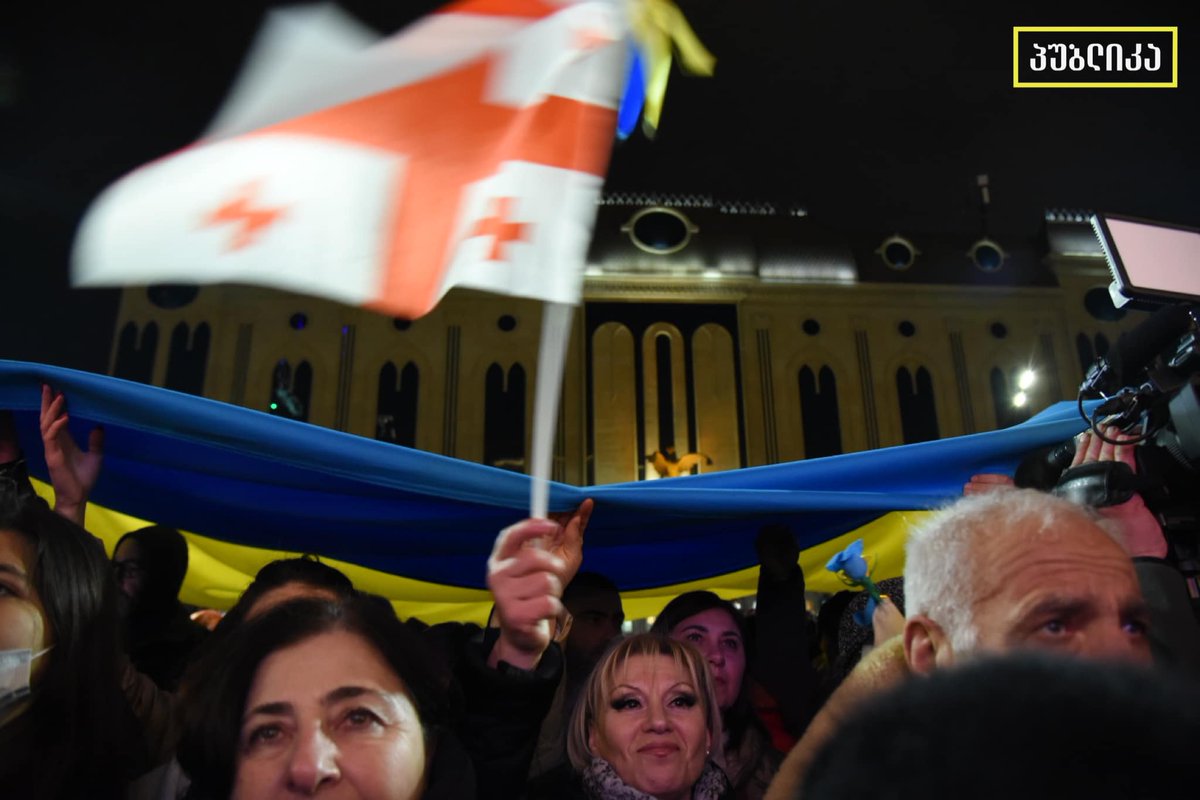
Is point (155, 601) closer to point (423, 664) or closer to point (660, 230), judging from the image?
point (423, 664)

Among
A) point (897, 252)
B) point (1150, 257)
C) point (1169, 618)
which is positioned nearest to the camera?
point (1169, 618)

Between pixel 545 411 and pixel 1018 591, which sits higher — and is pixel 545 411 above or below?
above

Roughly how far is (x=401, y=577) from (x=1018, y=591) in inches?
101

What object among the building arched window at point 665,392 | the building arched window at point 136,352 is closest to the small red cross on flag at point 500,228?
the building arched window at point 665,392

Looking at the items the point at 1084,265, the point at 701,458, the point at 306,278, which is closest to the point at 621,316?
the point at 701,458

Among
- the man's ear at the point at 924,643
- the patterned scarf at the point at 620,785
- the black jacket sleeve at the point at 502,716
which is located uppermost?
the man's ear at the point at 924,643

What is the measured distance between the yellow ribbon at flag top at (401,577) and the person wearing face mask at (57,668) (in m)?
1.65

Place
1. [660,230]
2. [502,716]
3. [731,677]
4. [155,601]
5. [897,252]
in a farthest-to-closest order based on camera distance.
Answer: [897,252] < [660,230] < [731,677] < [155,601] < [502,716]

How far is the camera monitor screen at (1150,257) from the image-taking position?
1.79m

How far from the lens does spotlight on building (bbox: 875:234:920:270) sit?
17688 mm

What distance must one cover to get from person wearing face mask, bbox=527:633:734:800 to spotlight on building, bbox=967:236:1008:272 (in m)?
17.6

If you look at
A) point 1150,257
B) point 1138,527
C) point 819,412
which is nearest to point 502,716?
point 1138,527

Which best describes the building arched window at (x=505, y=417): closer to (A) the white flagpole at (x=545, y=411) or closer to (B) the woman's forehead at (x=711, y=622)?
(B) the woman's forehead at (x=711, y=622)

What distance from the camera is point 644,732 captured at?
1811mm
